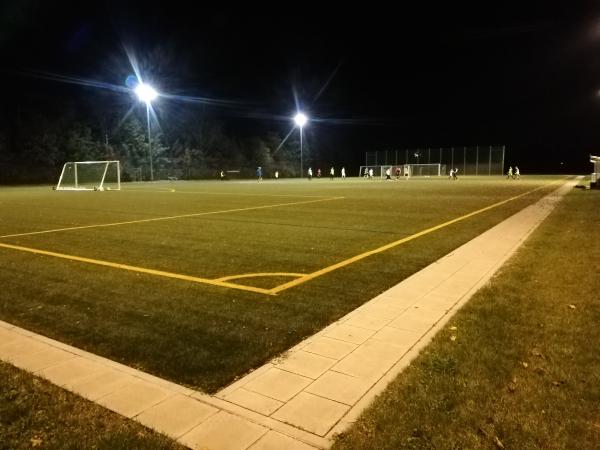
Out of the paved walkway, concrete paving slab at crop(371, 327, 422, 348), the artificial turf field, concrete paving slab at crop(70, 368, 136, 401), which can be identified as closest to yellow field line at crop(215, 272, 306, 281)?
the artificial turf field

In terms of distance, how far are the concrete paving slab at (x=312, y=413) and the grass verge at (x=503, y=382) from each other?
0.18 meters

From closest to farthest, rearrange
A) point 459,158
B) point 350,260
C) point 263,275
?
point 263,275
point 350,260
point 459,158

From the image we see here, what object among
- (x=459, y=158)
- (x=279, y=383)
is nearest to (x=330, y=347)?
(x=279, y=383)

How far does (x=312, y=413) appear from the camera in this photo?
3.33 metres

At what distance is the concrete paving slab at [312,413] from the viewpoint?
10.4 ft

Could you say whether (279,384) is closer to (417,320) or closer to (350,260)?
(417,320)

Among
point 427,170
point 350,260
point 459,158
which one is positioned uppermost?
point 459,158

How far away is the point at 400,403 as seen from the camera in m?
3.42

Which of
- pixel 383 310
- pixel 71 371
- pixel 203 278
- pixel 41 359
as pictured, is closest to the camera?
pixel 71 371

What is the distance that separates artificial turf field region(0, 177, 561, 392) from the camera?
4.66 metres

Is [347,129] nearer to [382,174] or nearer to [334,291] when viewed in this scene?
[382,174]

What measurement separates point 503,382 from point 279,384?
1774mm

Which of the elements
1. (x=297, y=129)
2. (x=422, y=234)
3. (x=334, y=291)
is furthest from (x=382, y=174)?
(x=334, y=291)

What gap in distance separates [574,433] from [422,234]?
8.46 meters
